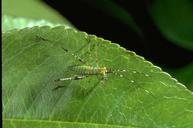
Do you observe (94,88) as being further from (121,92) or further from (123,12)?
(123,12)

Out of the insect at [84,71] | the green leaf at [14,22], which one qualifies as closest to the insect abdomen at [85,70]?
the insect at [84,71]

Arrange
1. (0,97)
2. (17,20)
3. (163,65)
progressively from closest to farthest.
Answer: (0,97) < (17,20) < (163,65)

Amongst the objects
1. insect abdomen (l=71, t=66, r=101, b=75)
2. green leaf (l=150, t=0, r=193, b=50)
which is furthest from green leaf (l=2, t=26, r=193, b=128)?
green leaf (l=150, t=0, r=193, b=50)

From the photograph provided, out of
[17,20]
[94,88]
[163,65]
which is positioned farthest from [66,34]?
[163,65]

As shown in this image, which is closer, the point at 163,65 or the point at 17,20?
the point at 17,20

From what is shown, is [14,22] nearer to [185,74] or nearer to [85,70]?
[85,70]

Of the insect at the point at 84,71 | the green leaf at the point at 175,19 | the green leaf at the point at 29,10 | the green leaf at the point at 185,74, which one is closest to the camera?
the insect at the point at 84,71

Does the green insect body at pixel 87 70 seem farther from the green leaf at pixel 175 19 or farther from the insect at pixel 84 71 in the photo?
the green leaf at pixel 175 19

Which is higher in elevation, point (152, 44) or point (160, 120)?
point (152, 44)
